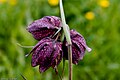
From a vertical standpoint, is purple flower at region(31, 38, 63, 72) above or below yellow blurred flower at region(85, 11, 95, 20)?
above

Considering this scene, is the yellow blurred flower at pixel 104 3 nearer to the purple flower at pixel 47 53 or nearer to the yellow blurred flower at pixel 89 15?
the yellow blurred flower at pixel 89 15

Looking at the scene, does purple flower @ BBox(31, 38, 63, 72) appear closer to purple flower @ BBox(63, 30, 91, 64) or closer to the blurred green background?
purple flower @ BBox(63, 30, 91, 64)

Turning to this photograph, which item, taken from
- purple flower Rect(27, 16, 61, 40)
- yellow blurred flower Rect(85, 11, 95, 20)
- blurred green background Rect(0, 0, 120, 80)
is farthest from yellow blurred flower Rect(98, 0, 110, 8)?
purple flower Rect(27, 16, 61, 40)

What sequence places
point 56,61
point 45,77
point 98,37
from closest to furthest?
point 56,61, point 45,77, point 98,37

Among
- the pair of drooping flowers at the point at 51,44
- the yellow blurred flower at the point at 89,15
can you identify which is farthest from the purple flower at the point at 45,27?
the yellow blurred flower at the point at 89,15

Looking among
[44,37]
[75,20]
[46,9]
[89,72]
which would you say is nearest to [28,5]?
[46,9]

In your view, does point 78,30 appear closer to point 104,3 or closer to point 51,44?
point 104,3

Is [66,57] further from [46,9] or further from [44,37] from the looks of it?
[46,9]
